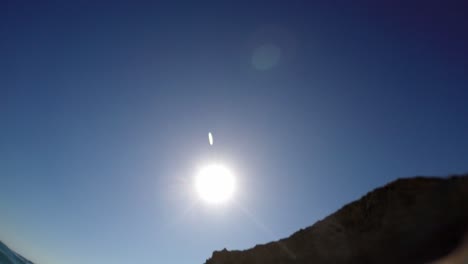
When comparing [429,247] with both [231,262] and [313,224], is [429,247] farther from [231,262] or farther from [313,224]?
[231,262]

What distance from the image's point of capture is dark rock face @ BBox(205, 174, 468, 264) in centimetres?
983

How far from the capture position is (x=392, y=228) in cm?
1270

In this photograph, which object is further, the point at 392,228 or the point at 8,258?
the point at 8,258

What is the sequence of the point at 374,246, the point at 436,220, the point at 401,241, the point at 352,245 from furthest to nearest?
1. the point at 352,245
2. the point at 374,246
3. the point at 401,241
4. the point at 436,220

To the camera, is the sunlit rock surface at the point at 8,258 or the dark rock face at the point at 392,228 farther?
the sunlit rock surface at the point at 8,258

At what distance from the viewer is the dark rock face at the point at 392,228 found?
9.83m

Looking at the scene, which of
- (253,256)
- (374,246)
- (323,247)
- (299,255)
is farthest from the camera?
(253,256)

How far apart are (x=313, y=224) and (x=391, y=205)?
5628 millimetres

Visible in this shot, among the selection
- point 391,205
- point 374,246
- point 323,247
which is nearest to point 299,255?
point 323,247

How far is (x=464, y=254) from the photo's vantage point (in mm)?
6566

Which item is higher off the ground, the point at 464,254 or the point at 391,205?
the point at 391,205

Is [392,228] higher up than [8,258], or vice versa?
[8,258]

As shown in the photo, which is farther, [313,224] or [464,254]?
[313,224]

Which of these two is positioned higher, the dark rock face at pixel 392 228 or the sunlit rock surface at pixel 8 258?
the sunlit rock surface at pixel 8 258
